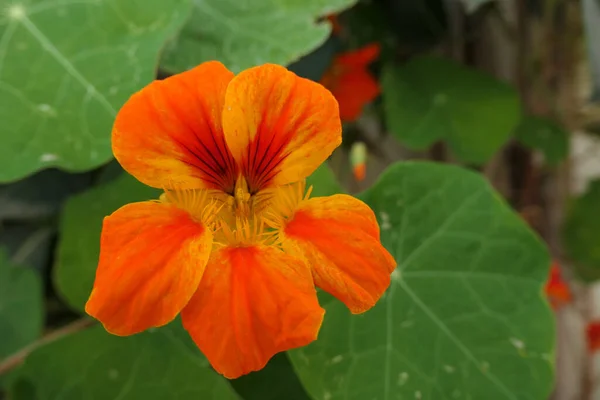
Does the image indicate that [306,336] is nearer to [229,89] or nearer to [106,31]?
[229,89]

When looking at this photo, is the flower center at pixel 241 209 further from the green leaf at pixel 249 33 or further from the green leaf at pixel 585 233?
the green leaf at pixel 585 233

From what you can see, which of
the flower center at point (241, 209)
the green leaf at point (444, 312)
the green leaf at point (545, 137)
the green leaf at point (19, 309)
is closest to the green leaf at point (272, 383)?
the green leaf at point (444, 312)

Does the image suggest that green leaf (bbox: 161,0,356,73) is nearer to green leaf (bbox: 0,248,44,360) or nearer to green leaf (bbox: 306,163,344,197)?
green leaf (bbox: 306,163,344,197)

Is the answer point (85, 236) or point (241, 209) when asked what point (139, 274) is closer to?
point (241, 209)

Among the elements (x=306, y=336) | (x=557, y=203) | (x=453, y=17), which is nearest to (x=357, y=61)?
(x=453, y=17)

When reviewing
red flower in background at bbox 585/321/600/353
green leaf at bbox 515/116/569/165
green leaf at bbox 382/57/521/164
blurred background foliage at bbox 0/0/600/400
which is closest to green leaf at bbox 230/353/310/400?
blurred background foliage at bbox 0/0/600/400

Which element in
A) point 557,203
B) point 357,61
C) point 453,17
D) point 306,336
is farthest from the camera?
point 557,203

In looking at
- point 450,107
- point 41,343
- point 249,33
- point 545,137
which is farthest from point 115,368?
point 545,137
